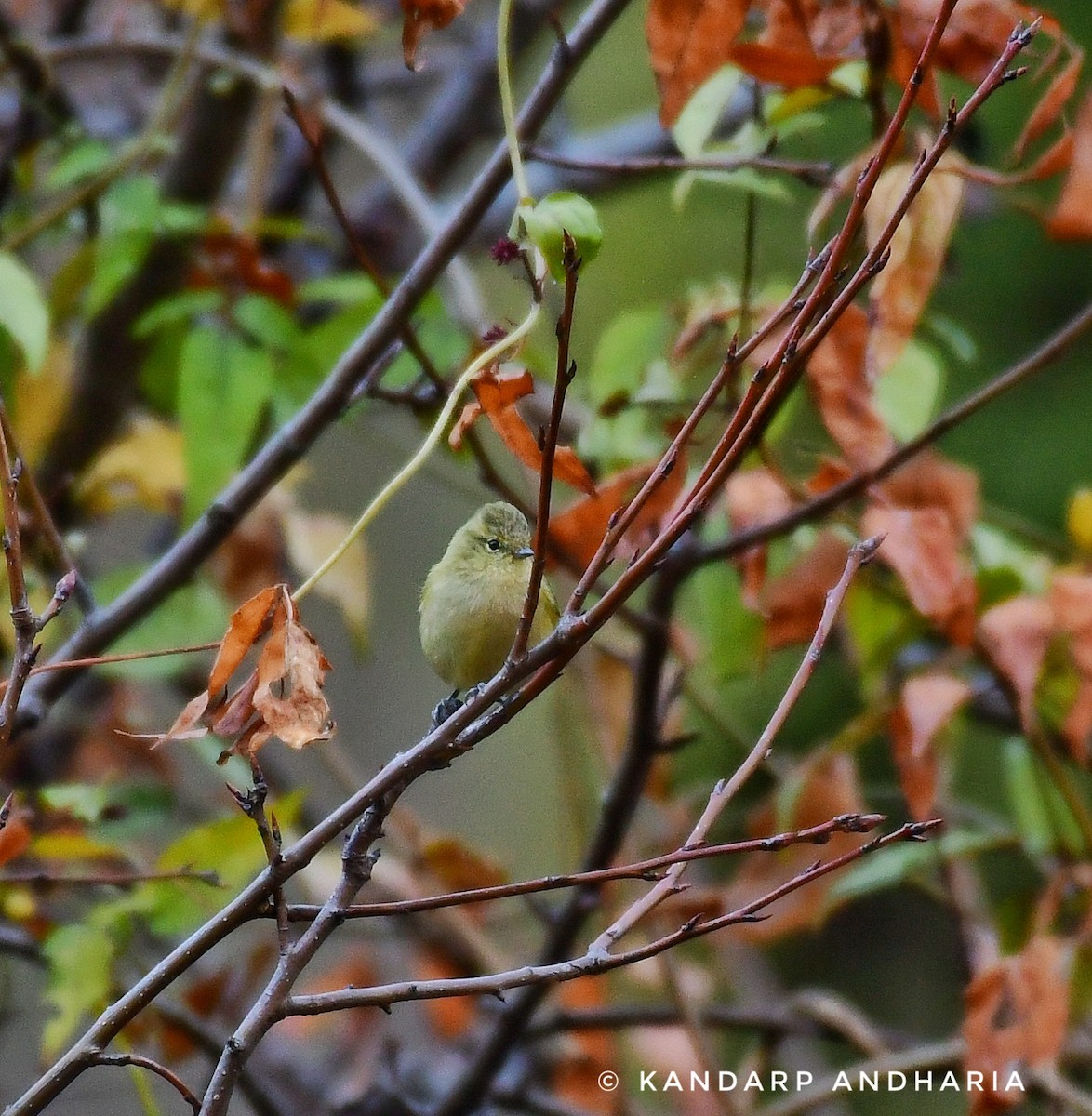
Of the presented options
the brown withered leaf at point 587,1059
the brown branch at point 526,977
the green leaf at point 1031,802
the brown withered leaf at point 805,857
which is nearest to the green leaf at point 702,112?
the brown branch at point 526,977

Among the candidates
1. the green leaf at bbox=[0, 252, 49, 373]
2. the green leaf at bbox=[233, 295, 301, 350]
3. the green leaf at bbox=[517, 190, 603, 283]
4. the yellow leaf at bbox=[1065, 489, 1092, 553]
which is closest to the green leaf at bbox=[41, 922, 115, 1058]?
the green leaf at bbox=[0, 252, 49, 373]

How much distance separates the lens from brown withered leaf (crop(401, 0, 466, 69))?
122 centimetres

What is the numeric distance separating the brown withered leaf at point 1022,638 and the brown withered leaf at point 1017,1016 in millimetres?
305

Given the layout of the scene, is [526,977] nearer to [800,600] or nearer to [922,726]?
[922,726]

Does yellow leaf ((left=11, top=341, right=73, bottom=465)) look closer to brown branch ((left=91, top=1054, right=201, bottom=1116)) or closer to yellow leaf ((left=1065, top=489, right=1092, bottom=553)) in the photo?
brown branch ((left=91, top=1054, right=201, bottom=1116))

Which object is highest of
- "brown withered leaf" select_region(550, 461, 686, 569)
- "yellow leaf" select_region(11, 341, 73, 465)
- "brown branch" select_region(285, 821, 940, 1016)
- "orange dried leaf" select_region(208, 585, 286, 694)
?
"yellow leaf" select_region(11, 341, 73, 465)

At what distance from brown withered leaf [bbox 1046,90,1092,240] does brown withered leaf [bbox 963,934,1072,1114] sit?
896mm

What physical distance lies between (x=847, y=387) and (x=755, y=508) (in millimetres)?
224

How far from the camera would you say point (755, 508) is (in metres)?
1.80

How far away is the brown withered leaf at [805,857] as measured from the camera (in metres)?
2.21

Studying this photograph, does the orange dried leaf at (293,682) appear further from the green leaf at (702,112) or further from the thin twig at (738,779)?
the green leaf at (702,112)

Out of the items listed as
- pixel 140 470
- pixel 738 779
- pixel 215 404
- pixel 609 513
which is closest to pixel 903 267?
pixel 609 513

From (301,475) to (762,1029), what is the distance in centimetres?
133

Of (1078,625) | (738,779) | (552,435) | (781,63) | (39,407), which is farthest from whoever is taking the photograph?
(39,407)
